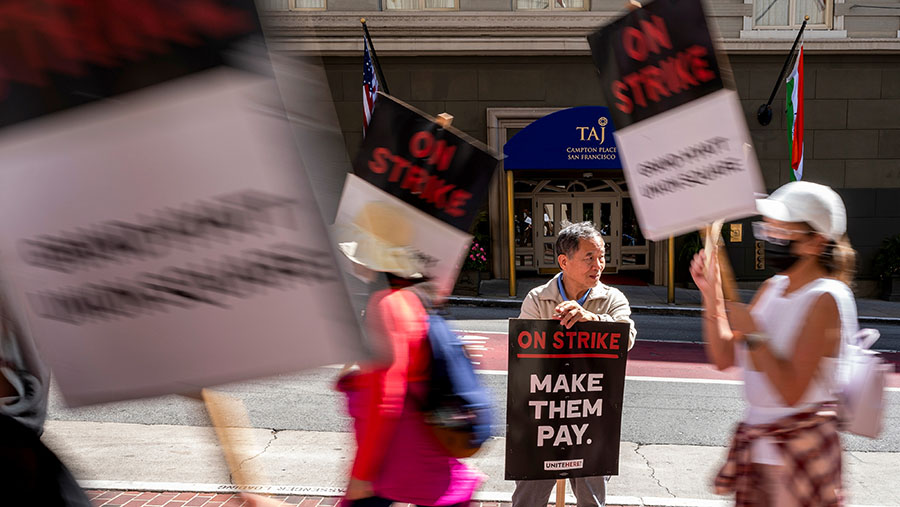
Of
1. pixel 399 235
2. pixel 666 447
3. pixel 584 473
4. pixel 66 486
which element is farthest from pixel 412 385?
pixel 666 447

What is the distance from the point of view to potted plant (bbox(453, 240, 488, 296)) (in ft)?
49.5

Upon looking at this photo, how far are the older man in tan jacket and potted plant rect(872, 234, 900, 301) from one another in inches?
584

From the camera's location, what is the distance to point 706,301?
8.24 ft

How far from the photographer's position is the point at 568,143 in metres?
14.6

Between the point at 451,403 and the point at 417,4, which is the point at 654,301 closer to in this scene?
the point at 417,4

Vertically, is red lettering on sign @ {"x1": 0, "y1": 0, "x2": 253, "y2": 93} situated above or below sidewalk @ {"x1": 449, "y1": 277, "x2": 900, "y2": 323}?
above

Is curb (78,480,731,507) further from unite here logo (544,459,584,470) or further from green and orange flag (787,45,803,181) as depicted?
green and orange flag (787,45,803,181)

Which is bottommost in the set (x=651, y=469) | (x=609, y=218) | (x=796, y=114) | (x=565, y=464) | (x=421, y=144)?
(x=651, y=469)

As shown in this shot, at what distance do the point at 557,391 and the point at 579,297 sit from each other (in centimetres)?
51

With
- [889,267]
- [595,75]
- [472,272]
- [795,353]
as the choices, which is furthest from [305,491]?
[889,267]

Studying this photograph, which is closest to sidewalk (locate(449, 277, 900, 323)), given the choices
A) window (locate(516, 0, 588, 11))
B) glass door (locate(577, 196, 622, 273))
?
glass door (locate(577, 196, 622, 273))

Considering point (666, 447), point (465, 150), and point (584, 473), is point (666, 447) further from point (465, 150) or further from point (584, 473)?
point (465, 150)

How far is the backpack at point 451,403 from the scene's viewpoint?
7.47 ft

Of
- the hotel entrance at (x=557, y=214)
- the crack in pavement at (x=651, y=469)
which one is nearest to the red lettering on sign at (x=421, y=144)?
the crack in pavement at (x=651, y=469)
